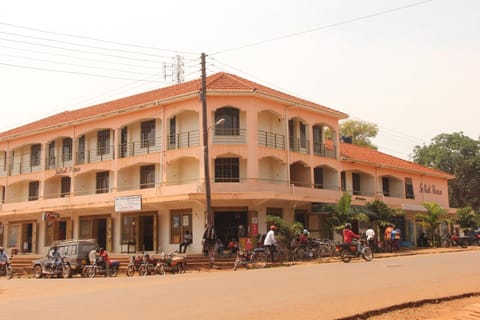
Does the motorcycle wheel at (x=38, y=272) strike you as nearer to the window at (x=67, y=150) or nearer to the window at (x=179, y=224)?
the window at (x=179, y=224)

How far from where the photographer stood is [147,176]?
3212cm

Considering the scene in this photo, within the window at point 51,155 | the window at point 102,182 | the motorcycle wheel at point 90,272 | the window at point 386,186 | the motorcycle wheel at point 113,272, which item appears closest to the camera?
the motorcycle wheel at point 90,272

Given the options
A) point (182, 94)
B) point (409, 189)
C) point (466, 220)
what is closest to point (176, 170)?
point (182, 94)

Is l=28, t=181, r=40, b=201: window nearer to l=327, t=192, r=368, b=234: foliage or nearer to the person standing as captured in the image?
l=327, t=192, r=368, b=234: foliage

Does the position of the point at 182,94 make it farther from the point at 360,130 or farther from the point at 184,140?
the point at 360,130

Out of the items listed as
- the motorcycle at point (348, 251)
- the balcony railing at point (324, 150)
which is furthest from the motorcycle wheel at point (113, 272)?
the balcony railing at point (324, 150)

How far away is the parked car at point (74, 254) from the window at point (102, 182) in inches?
409

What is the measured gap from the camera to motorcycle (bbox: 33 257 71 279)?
2253 centimetres

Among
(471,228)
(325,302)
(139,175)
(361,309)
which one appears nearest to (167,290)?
(325,302)

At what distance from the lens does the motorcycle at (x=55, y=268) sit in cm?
2253

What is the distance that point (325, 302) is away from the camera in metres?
10.2

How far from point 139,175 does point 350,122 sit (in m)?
29.4

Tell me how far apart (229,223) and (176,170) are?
462 centimetres

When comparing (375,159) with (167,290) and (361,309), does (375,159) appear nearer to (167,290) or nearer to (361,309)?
(167,290)
